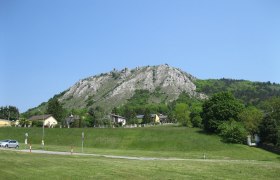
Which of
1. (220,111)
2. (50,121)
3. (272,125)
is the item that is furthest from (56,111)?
(272,125)

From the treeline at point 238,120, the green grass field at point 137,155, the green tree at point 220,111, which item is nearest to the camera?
the green grass field at point 137,155

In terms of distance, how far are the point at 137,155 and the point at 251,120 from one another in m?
53.6

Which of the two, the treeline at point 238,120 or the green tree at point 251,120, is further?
the green tree at point 251,120

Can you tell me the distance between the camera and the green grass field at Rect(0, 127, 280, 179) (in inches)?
960

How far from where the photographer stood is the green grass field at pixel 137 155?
24.4 m

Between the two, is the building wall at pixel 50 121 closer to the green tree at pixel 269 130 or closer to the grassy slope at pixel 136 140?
the grassy slope at pixel 136 140


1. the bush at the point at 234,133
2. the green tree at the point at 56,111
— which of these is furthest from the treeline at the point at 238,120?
the green tree at the point at 56,111

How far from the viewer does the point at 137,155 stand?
197 feet

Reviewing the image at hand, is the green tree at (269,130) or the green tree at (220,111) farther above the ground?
the green tree at (220,111)

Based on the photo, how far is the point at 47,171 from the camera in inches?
980

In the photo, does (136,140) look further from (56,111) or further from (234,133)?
(56,111)

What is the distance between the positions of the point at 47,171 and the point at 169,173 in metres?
7.93

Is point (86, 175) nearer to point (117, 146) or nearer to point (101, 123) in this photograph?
point (117, 146)

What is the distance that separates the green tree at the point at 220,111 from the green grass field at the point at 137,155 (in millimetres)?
4936
